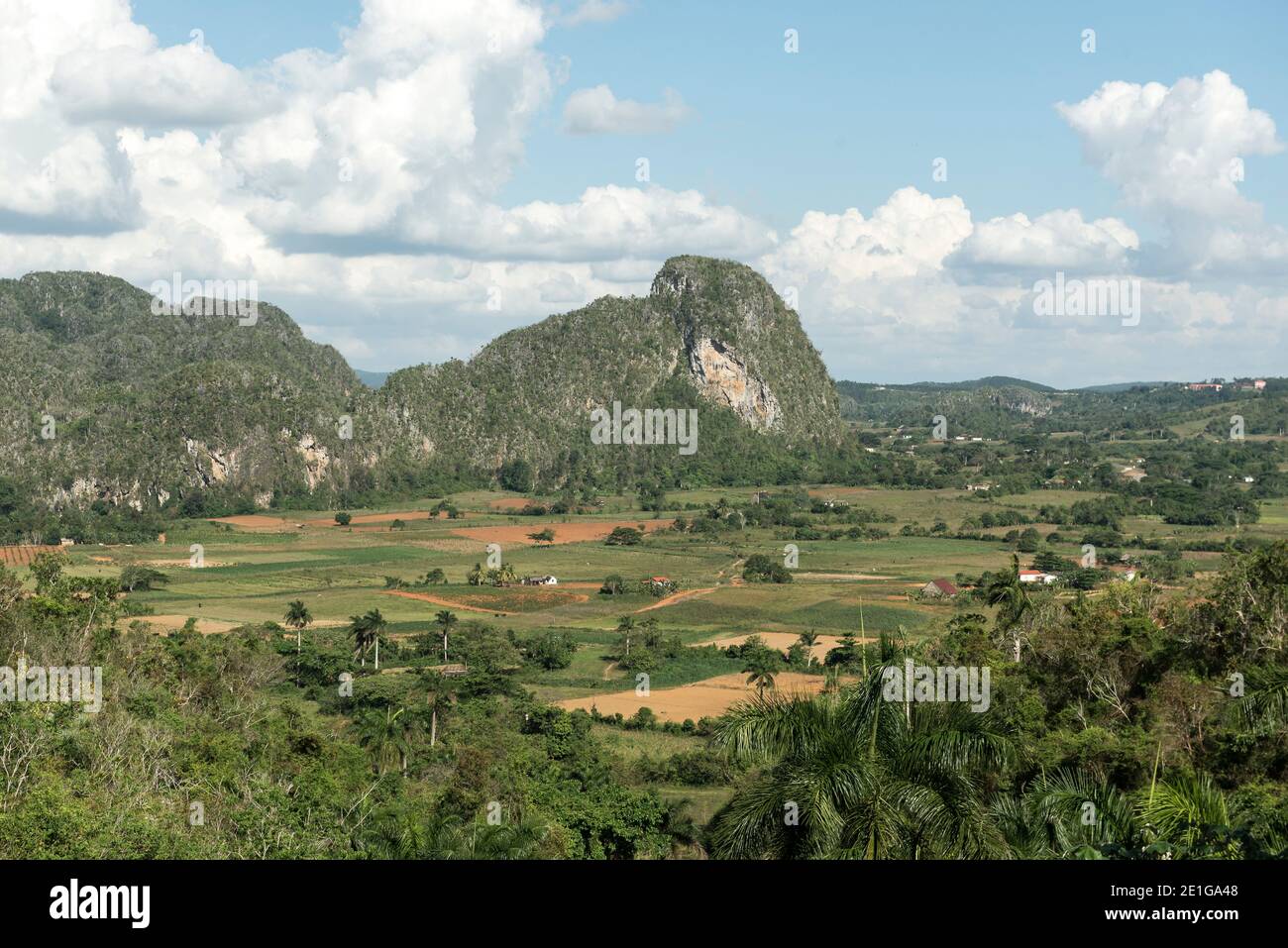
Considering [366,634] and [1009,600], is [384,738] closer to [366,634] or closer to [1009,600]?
[366,634]

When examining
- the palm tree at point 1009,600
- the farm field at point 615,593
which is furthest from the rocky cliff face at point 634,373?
the palm tree at point 1009,600

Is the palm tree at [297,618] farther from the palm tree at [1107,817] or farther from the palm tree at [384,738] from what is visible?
the palm tree at [1107,817]

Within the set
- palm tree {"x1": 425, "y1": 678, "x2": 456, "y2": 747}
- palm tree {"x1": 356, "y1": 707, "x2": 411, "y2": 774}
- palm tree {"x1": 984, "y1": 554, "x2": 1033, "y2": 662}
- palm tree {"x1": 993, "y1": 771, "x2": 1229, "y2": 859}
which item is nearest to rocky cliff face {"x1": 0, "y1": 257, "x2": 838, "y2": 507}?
palm tree {"x1": 425, "y1": 678, "x2": 456, "y2": 747}

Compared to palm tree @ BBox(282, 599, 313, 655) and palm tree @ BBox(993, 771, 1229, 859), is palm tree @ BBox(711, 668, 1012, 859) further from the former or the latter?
palm tree @ BBox(282, 599, 313, 655)

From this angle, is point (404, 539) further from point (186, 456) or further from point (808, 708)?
point (808, 708)

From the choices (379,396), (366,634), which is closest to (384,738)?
(366,634)

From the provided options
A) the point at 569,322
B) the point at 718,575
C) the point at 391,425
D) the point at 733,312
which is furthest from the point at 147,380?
the point at 718,575

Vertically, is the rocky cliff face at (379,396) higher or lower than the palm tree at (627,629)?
higher

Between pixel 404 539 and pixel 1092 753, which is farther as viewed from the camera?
pixel 404 539
